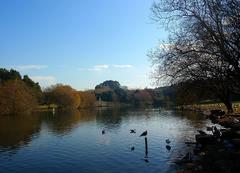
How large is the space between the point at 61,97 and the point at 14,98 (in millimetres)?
45848

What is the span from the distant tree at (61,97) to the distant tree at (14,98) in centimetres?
3496

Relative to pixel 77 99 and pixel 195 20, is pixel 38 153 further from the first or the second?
pixel 77 99

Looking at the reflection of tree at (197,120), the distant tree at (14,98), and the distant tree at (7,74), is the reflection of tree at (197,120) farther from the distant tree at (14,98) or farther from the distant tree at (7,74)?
the distant tree at (7,74)

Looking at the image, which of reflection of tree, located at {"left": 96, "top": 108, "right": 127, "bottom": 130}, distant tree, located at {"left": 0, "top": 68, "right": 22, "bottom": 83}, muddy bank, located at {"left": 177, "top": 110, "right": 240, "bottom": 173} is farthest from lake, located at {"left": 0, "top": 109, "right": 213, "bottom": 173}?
distant tree, located at {"left": 0, "top": 68, "right": 22, "bottom": 83}

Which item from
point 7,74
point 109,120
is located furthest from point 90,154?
point 7,74

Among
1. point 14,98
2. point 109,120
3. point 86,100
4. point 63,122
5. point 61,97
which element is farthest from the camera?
point 86,100

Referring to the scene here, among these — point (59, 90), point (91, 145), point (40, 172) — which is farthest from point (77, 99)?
point (40, 172)

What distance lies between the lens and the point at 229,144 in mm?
27344

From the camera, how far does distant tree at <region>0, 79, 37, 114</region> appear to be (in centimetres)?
11012

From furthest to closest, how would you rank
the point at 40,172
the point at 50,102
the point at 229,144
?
the point at 50,102 < the point at 40,172 < the point at 229,144

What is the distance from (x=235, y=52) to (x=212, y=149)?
10967 mm

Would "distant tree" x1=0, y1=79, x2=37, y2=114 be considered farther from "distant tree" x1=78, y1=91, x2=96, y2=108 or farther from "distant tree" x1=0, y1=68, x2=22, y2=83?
"distant tree" x1=78, y1=91, x2=96, y2=108

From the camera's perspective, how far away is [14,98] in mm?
111812

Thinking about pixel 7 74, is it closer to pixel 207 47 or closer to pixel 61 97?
pixel 61 97
